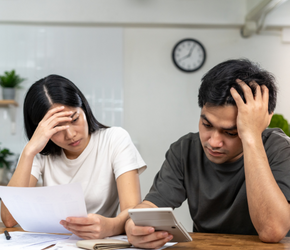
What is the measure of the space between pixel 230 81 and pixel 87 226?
670 millimetres

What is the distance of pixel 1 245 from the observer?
98 centimetres

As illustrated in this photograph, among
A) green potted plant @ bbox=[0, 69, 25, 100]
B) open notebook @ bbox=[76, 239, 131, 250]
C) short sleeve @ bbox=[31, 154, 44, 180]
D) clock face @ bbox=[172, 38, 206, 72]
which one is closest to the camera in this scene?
open notebook @ bbox=[76, 239, 131, 250]

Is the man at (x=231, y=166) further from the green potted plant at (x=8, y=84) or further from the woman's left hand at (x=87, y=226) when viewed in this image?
the green potted plant at (x=8, y=84)

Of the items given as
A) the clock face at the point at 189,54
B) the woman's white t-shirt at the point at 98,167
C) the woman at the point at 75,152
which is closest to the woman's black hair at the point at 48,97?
the woman at the point at 75,152

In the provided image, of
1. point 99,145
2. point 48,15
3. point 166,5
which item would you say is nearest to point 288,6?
point 166,5

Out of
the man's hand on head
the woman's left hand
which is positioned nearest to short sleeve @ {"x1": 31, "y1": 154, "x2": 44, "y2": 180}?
the woman's left hand

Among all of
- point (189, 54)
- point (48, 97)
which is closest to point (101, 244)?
point (48, 97)

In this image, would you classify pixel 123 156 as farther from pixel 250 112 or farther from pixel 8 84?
pixel 8 84

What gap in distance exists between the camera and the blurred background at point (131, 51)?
3.43 meters

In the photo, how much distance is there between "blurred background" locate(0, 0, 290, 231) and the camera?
11.3 ft

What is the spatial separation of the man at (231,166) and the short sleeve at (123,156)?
0.16m

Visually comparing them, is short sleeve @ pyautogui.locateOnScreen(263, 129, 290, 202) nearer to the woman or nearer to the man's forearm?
the man's forearm

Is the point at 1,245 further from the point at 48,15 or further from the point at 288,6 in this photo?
the point at 288,6

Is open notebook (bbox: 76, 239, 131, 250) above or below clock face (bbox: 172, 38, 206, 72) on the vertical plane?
below
